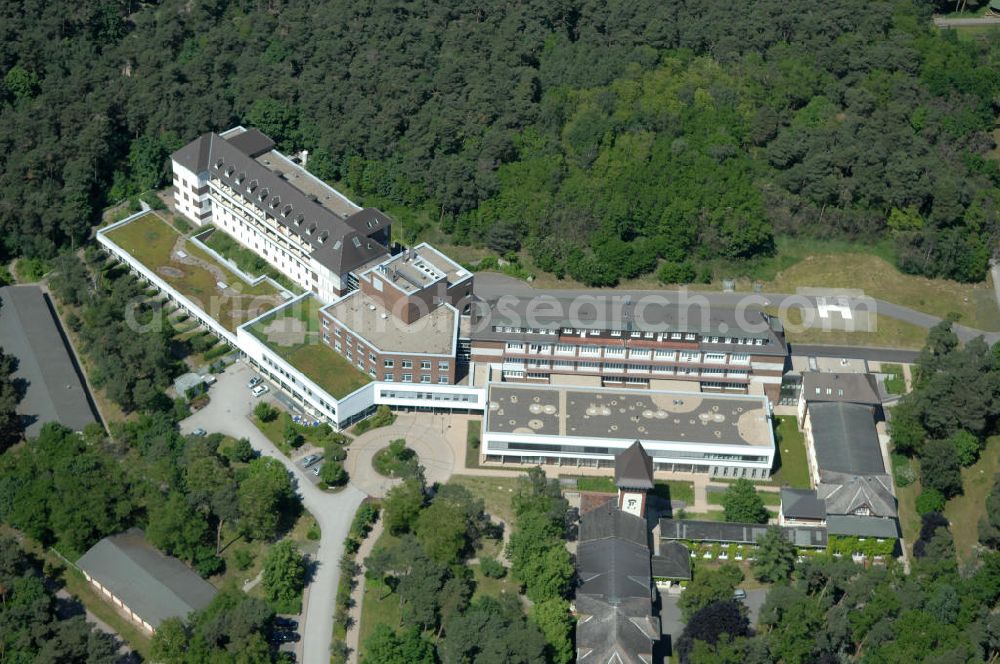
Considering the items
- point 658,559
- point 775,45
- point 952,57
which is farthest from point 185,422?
point 952,57

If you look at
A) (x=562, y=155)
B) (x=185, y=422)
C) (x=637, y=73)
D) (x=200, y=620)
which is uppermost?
(x=637, y=73)

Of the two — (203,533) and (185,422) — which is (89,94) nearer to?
(185,422)

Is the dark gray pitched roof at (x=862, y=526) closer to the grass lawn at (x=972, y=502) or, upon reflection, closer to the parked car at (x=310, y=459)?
the grass lawn at (x=972, y=502)

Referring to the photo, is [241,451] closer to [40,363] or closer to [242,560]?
[242,560]

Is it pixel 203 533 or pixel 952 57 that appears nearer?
pixel 203 533

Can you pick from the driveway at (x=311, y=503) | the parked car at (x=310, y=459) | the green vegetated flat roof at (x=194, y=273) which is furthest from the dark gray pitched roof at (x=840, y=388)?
the green vegetated flat roof at (x=194, y=273)

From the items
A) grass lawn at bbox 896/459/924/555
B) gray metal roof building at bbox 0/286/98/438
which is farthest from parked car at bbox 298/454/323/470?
grass lawn at bbox 896/459/924/555
